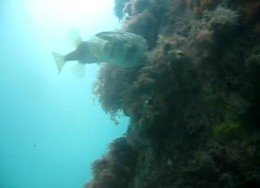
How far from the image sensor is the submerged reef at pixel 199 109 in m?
4.46

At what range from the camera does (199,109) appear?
532 cm

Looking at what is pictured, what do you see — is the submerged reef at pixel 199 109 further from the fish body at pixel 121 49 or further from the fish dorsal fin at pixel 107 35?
the fish dorsal fin at pixel 107 35

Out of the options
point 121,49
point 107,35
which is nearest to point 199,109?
point 121,49

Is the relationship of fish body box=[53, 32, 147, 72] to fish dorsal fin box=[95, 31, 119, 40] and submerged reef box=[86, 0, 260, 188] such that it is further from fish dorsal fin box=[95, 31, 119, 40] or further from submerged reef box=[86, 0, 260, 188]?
submerged reef box=[86, 0, 260, 188]

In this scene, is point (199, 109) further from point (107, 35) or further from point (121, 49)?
point (107, 35)

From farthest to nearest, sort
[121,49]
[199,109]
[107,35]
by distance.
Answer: [107,35] < [121,49] < [199,109]

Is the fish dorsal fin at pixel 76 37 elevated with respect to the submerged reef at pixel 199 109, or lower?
elevated

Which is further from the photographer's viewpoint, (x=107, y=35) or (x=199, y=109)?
(x=107, y=35)

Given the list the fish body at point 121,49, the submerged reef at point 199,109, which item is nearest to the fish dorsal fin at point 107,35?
the fish body at point 121,49

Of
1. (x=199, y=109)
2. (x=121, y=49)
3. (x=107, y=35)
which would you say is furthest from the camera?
(x=107, y=35)

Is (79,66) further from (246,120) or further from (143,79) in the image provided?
(246,120)

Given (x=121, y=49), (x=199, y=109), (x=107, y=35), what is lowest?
(x=199, y=109)

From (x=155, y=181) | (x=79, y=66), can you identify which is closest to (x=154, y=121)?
(x=155, y=181)

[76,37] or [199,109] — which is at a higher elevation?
[76,37]
